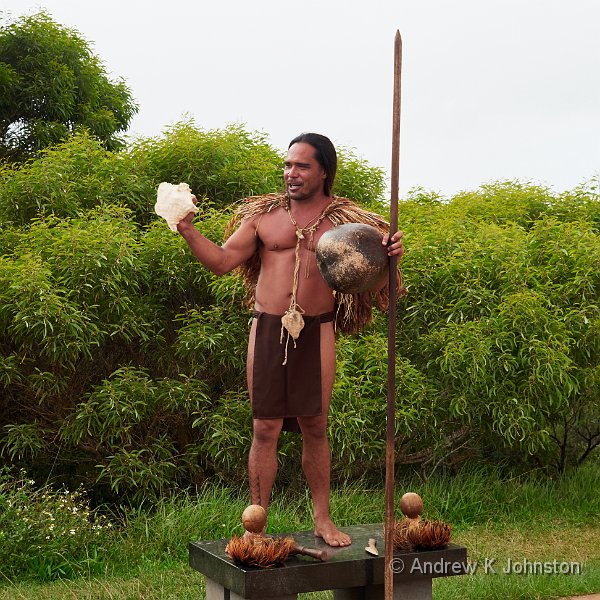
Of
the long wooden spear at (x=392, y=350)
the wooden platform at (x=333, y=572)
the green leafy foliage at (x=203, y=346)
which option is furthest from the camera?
the green leafy foliage at (x=203, y=346)

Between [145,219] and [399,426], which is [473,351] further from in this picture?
[145,219]

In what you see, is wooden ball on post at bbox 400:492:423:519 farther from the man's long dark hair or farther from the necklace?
the man's long dark hair

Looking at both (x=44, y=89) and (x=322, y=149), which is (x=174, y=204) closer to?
(x=322, y=149)

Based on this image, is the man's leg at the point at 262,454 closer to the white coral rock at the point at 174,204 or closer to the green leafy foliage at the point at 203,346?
the white coral rock at the point at 174,204

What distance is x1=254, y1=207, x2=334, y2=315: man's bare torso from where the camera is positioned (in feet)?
12.9

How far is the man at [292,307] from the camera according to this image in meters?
3.92

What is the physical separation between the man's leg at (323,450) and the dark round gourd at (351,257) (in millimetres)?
410

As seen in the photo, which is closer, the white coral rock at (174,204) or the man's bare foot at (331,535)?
the white coral rock at (174,204)

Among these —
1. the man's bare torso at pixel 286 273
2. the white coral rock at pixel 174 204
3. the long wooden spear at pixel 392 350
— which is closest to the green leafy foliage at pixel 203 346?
the man's bare torso at pixel 286 273

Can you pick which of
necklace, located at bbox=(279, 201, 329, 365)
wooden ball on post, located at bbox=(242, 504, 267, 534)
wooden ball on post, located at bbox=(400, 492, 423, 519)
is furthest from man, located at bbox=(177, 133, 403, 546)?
wooden ball on post, located at bbox=(400, 492, 423, 519)

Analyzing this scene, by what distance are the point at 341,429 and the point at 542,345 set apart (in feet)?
4.95

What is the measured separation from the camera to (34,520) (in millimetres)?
5520

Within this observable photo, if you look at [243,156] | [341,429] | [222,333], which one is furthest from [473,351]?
[243,156]

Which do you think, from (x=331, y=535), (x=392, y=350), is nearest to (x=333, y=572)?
(x=331, y=535)
